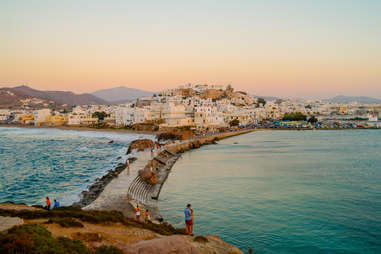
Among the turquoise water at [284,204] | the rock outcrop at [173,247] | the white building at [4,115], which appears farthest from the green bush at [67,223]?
the white building at [4,115]

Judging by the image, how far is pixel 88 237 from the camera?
26.7ft

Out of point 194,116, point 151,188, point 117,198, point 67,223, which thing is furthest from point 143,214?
point 194,116

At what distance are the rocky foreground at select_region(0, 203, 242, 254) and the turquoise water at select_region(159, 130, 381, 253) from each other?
10.5 feet

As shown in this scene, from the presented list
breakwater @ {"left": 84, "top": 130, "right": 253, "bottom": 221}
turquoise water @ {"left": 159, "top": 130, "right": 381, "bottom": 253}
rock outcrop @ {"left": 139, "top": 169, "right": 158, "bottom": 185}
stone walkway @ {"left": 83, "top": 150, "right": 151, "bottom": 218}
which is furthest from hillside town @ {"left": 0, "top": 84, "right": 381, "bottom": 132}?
stone walkway @ {"left": 83, "top": 150, "right": 151, "bottom": 218}

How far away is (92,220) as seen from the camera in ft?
32.5

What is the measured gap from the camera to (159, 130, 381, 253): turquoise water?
11.3m

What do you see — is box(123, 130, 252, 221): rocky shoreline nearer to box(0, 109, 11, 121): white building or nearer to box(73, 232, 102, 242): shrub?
box(73, 232, 102, 242): shrub

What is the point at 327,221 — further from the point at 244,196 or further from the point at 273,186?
the point at 273,186

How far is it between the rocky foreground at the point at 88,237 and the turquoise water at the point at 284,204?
3.19 metres

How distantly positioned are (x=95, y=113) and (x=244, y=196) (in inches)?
4421

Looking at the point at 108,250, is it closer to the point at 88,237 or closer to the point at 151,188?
the point at 88,237

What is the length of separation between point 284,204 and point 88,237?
10.6 m

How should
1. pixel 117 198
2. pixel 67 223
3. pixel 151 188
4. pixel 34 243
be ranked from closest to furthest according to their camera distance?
pixel 34 243 < pixel 67 223 < pixel 117 198 < pixel 151 188

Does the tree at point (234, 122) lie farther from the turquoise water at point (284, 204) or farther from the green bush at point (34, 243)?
the green bush at point (34, 243)
